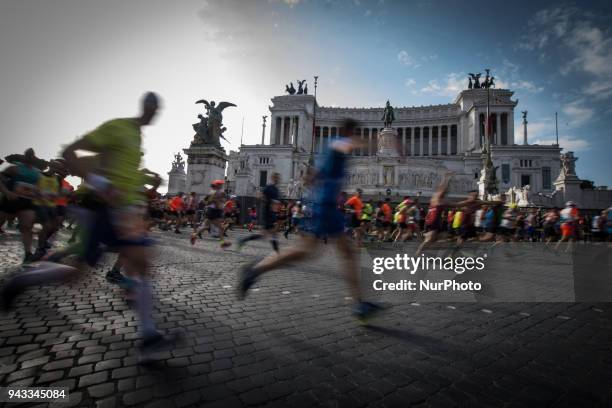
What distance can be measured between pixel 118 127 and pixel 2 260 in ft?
20.5

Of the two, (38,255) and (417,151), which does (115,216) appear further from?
(417,151)

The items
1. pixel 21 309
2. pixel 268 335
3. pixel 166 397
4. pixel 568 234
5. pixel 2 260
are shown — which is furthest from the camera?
pixel 568 234

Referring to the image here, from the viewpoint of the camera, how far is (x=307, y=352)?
264 cm

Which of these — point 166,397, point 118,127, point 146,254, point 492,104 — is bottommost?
point 166,397

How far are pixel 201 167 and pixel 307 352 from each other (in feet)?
52.1

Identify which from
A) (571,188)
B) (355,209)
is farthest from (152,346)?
(571,188)

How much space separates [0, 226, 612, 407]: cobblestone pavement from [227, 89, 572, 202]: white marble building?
98.8 ft

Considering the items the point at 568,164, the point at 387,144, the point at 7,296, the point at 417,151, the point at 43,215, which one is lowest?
the point at 7,296

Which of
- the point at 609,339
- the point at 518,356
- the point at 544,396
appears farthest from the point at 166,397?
the point at 609,339

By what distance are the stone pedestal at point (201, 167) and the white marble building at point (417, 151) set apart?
2003 cm

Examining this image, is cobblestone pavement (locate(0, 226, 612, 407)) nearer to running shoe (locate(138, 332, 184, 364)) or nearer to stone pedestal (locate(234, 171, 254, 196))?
running shoe (locate(138, 332, 184, 364))

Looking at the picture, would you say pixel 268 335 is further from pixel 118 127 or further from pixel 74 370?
pixel 118 127

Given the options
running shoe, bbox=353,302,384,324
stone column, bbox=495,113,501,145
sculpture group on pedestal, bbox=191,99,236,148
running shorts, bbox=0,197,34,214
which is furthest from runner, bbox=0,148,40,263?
stone column, bbox=495,113,501,145

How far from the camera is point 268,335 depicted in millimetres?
2984
